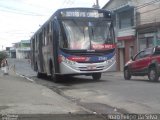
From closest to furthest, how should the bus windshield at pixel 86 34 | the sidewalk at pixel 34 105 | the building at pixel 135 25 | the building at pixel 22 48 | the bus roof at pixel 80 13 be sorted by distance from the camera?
the sidewalk at pixel 34 105 → the bus windshield at pixel 86 34 → the bus roof at pixel 80 13 → the building at pixel 135 25 → the building at pixel 22 48

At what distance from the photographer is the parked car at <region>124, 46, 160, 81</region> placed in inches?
801

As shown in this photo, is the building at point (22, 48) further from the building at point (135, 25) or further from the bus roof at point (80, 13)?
the bus roof at point (80, 13)

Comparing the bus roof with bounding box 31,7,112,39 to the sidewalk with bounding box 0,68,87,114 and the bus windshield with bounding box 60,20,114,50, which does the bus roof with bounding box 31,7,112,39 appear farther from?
the sidewalk with bounding box 0,68,87,114

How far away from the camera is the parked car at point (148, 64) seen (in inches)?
801

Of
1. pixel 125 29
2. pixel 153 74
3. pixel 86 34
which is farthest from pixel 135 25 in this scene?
pixel 86 34

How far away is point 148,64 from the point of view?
21.1 meters

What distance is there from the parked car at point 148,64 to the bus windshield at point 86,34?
2.45m

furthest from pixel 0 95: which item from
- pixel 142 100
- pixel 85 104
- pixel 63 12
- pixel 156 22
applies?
pixel 156 22

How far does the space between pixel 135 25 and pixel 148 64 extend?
17693 millimetres

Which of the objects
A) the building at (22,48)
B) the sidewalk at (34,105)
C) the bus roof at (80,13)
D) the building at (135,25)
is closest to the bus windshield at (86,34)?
the bus roof at (80,13)

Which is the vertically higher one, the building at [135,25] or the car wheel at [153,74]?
the building at [135,25]

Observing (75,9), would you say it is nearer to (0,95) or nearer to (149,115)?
(0,95)

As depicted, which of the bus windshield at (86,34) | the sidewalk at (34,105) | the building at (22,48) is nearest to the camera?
the sidewalk at (34,105)

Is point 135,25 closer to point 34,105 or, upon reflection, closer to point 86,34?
point 86,34
